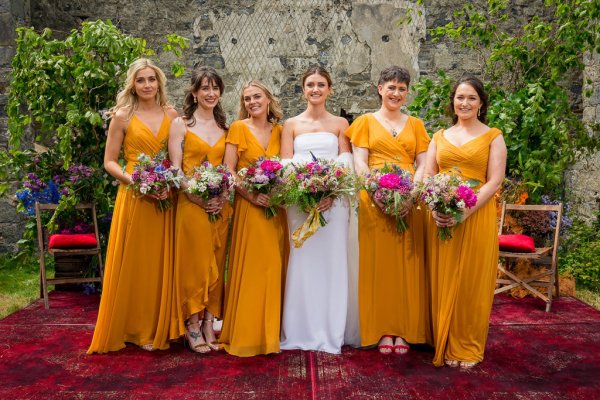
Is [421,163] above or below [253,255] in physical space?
above

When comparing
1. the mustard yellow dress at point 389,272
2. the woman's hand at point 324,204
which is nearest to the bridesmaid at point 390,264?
the mustard yellow dress at point 389,272

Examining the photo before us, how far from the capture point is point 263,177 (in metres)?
3.96

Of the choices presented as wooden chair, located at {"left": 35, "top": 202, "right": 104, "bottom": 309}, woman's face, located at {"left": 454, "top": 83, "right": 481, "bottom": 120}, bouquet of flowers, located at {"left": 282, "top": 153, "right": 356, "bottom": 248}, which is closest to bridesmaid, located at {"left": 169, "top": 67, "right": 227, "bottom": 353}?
bouquet of flowers, located at {"left": 282, "top": 153, "right": 356, "bottom": 248}

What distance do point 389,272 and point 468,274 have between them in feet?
1.92

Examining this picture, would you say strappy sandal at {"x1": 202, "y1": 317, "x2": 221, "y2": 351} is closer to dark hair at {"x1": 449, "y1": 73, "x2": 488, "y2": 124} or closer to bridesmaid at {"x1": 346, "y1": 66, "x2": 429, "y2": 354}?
bridesmaid at {"x1": 346, "y1": 66, "x2": 429, "y2": 354}

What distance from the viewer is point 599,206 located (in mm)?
7531

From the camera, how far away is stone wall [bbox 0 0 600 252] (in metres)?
8.55

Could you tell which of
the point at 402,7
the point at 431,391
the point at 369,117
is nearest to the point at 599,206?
the point at 402,7

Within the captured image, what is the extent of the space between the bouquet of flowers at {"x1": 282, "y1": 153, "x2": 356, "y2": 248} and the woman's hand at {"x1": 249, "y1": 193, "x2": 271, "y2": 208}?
→ 145 mm

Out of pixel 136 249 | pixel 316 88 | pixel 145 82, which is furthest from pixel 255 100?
pixel 136 249

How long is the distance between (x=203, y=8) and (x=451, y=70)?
399 cm

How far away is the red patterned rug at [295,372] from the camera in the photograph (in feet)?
11.3

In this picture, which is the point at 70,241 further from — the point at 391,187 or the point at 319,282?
the point at 391,187

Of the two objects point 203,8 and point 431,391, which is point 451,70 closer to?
point 203,8
